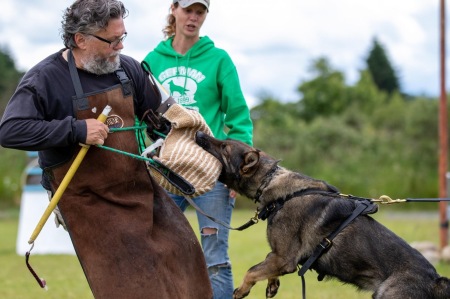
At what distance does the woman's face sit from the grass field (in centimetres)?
360

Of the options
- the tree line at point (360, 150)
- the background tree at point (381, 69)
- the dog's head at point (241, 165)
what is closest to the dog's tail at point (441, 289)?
the dog's head at point (241, 165)

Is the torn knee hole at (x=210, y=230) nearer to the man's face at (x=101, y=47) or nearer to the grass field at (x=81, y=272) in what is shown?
the man's face at (x=101, y=47)

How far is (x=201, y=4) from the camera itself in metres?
5.68

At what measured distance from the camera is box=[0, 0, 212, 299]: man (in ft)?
14.6

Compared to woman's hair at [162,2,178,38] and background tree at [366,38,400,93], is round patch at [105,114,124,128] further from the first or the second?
background tree at [366,38,400,93]

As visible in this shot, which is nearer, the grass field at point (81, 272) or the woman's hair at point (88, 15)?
the woman's hair at point (88, 15)

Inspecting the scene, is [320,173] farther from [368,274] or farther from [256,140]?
[368,274]

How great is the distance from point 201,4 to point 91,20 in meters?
1.40

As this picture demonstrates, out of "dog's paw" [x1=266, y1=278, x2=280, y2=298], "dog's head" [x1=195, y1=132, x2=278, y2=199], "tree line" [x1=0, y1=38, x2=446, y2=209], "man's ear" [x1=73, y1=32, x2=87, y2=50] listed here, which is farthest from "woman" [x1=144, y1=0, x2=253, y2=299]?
"tree line" [x1=0, y1=38, x2=446, y2=209]

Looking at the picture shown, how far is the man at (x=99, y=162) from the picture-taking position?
14.6 ft

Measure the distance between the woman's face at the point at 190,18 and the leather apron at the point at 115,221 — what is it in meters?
1.29

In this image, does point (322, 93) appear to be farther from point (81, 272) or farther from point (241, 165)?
point (241, 165)

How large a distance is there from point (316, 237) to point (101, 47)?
6.28 ft

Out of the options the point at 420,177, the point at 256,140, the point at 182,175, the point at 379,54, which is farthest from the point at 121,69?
the point at 379,54
